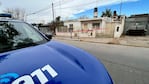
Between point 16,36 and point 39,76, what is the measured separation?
1247 mm

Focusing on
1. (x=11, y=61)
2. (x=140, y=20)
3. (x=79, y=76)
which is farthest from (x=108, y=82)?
(x=140, y=20)

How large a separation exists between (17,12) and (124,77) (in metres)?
43.8

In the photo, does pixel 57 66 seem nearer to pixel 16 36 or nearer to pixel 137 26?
pixel 16 36

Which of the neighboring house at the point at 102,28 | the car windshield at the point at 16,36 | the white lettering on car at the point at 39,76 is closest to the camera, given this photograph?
the white lettering on car at the point at 39,76

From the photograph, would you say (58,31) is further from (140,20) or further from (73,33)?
(140,20)

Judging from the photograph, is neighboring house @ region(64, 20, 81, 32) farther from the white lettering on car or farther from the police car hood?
the white lettering on car

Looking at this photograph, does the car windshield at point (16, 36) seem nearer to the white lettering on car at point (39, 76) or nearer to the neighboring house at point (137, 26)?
the white lettering on car at point (39, 76)

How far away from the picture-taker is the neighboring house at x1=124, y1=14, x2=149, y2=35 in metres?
21.6

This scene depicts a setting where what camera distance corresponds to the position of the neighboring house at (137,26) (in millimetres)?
21562

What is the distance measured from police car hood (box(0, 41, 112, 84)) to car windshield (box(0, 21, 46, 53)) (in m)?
0.32

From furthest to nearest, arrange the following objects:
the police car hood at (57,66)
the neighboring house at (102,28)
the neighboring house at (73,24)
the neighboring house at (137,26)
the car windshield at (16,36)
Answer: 1. the neighboring house at (73,24)
2. the neighboring house at (137,26)
3. the neighboring house at (102,28)
4. the car windshield at (16,36)
5. the police car hood at (57,66)

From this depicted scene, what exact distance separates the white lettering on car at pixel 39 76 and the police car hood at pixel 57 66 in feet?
0.06

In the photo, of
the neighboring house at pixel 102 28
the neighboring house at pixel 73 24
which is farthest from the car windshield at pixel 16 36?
the neighboring house at pixel 73 24

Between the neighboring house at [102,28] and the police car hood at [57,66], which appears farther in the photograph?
the neighboring house at [102,28]
